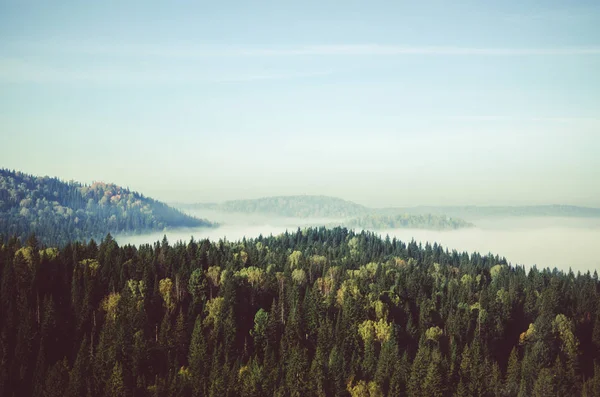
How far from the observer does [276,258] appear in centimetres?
19375

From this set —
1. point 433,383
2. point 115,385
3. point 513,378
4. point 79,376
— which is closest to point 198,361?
point 115,385

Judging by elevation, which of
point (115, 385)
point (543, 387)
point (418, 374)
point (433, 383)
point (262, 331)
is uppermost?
point (262, 331)

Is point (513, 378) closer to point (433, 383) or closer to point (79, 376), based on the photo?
point (433, 383)

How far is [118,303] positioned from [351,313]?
168 ft

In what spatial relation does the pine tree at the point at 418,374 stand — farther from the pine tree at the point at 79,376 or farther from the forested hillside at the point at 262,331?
the pine tree at the point at 79,376

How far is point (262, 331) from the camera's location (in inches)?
4860

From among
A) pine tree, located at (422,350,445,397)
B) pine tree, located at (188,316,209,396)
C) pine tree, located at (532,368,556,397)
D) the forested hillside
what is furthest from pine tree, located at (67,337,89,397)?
pine tree, located at (532,368,556,397)

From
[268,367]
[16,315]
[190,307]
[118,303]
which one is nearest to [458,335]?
[268,367]

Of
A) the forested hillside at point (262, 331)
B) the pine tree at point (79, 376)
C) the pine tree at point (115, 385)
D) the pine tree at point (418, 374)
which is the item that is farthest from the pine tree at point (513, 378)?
the pine tree at point (79, 376)

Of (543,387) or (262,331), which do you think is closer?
(543,387)

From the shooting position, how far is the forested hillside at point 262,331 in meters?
100

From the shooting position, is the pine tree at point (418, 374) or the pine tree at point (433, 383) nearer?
the pine tree at point (418, 374)

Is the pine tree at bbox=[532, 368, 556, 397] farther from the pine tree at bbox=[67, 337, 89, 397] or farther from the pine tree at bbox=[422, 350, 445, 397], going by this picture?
the pine tree at bbox=[67, 337, 89, 397]

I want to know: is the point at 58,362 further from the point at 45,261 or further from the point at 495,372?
the point at 495,372
